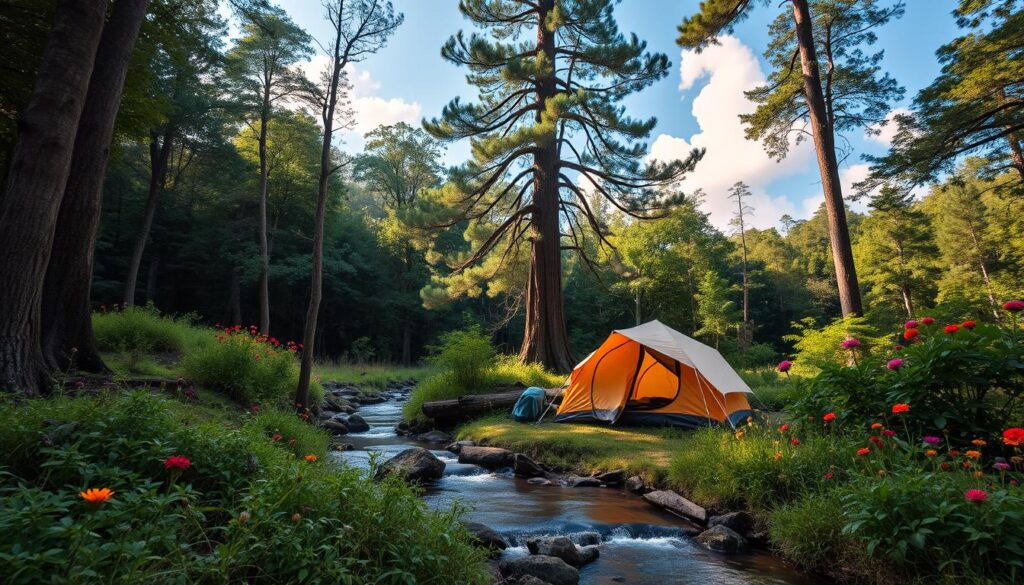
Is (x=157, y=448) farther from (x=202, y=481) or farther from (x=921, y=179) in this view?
(x=921, y=179)

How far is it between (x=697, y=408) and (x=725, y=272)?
3437cm

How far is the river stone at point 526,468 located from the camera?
264 inches

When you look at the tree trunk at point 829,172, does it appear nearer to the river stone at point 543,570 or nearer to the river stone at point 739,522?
the river stone at point 739,522

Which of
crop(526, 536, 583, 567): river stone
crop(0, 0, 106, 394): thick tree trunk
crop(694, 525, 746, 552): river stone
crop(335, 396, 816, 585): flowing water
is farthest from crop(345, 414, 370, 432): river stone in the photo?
crop(694, 525, 746, 552): river stone

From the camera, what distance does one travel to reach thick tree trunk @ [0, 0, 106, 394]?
4.14m

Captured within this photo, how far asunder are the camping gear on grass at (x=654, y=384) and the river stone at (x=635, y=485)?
231 centimetres

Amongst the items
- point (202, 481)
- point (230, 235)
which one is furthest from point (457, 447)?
point (230, 235)

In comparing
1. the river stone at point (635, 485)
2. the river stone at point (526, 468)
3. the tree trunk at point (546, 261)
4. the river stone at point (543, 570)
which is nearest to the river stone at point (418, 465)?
the river stone at point (526, 468)

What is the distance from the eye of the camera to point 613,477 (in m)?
6.21

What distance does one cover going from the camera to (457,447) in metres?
8.30

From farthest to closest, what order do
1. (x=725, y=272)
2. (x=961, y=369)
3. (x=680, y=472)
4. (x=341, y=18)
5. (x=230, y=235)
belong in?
(x=725, y=272), (x=230, y=235), (x=341, y=18), (x=680, y=472), (x=961, y=369)

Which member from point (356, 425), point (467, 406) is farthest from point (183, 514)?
point (356, 425)

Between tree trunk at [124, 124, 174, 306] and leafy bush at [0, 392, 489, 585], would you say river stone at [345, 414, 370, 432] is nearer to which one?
leafy bush at [0, 392, 489, 585]

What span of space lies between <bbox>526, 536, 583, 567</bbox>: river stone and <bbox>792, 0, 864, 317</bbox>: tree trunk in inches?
341
